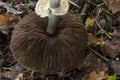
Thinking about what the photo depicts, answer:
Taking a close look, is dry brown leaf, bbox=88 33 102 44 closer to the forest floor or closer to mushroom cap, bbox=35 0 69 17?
the forest floor

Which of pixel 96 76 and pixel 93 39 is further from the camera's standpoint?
pixel 93 39

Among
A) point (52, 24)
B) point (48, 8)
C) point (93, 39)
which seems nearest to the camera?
point (48, 8)

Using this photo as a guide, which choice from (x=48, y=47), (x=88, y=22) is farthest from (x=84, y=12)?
(x=48, y=47)

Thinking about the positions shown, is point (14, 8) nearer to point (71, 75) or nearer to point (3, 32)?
point (3, 32)

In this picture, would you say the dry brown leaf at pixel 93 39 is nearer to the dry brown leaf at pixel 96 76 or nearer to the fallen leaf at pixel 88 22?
the fallen leaf at pixel 88 22

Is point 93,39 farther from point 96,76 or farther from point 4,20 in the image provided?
point 4,20

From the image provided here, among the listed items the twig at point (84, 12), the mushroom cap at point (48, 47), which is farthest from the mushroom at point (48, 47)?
the twig at point (84, 12)

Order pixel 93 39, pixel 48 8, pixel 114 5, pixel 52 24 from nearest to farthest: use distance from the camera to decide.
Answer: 1. pixel 48 8
2. pixel 52 24
3. pixel 93 39
4. pixel 114 5
